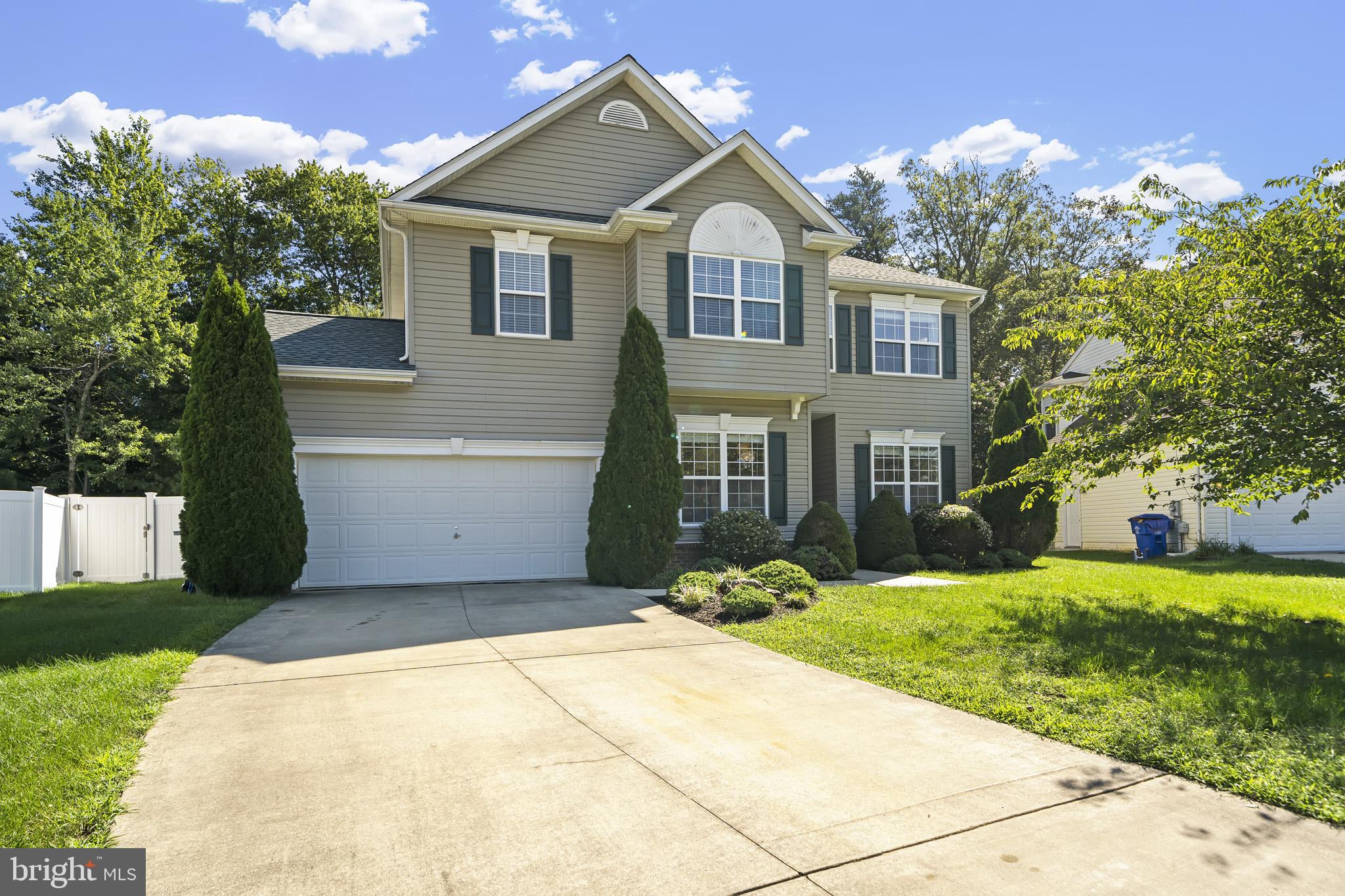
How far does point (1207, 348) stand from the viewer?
834 cm

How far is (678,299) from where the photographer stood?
14109mm

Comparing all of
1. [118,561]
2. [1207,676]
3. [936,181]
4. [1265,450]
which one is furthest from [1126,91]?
[936,181]

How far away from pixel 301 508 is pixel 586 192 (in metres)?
7.27

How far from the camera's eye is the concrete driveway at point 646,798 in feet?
10.8

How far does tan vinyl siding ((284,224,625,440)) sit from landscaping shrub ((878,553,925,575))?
583 cm

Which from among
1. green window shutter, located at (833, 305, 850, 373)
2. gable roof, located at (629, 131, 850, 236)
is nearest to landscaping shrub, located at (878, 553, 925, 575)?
green window shutter, located at (833, 305, 850, 373)

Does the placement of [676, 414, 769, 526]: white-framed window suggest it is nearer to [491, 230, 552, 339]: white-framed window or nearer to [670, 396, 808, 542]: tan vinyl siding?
[670, 396, 808, 542]: tan vinyl siding

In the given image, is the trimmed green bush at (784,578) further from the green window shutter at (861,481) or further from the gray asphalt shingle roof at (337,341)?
the gray asphalt shingle roof at (337,341)

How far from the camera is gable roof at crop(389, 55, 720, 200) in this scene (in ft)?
44.7

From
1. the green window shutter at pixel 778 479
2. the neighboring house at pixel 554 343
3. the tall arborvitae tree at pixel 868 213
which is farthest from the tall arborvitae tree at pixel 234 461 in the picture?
the tall arborvitae tree at pixel 868 213

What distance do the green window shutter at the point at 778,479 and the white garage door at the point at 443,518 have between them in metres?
3.43

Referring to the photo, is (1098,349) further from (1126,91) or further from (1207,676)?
(1207,676)

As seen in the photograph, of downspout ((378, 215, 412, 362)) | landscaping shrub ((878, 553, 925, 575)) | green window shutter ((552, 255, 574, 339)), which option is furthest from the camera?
landscaping shrub ((878, 553, 925, 575))

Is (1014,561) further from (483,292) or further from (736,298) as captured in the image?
(483,292)
